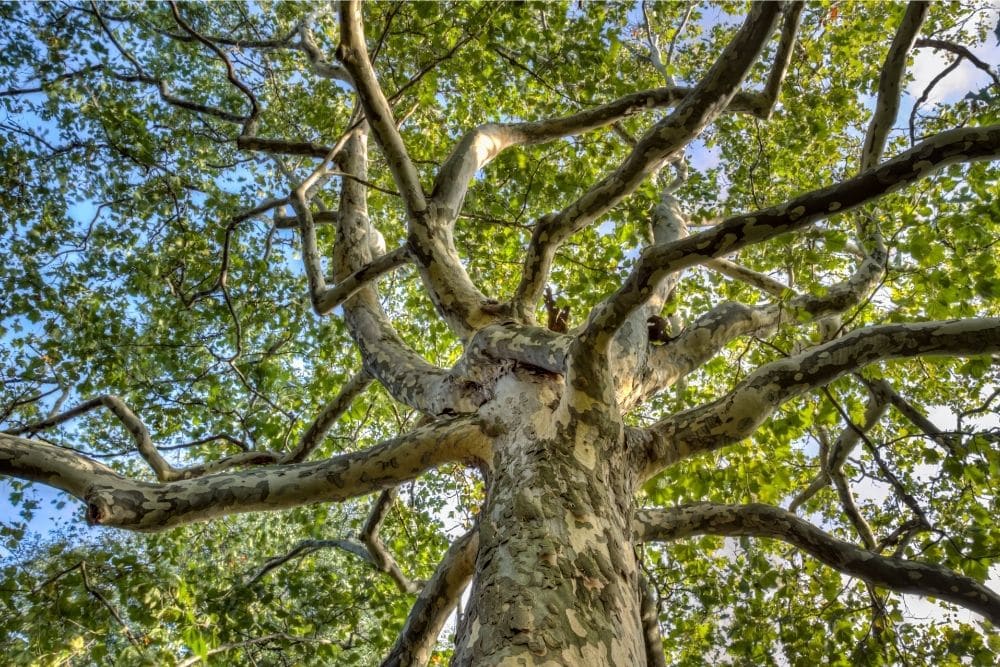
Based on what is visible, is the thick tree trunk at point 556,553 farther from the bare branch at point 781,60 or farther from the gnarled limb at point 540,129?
the bare branch at point 781,60

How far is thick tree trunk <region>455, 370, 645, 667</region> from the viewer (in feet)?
5.12

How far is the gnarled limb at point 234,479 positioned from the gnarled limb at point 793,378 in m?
0.96

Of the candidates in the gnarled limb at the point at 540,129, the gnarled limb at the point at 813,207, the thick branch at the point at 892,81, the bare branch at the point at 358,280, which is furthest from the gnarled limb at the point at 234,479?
the thick branch at the point at 892,81

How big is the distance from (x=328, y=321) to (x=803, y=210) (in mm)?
6743

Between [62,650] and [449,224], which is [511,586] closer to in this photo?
[449,224]

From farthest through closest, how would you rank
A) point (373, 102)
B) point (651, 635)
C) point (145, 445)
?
point (373, 102) < point (145, 445) < point (651, 635)

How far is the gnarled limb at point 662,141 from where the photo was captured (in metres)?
2.63

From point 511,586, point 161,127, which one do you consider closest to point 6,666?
point 511,586

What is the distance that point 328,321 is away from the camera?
7789 millimetres

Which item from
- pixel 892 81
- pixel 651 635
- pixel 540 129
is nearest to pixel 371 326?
pixel 540 129

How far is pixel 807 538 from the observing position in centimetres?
320

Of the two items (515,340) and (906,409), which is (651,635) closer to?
(515,340)

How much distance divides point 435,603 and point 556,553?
1.22m

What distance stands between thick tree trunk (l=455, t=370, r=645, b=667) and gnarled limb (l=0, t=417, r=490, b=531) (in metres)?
0.41
